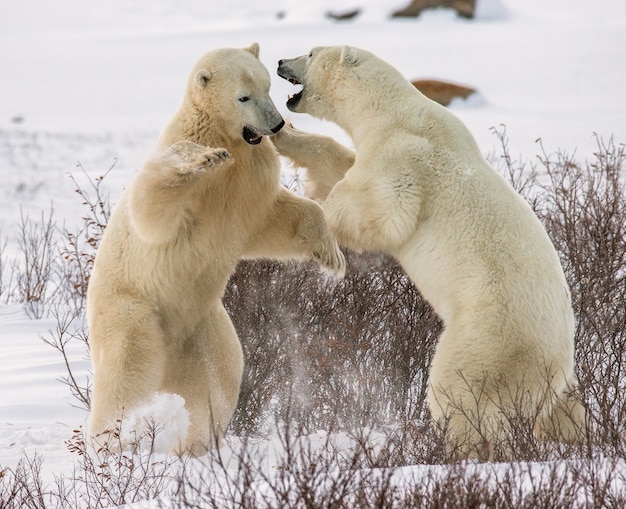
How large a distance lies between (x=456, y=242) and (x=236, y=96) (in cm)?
108

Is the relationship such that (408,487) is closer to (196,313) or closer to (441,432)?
(441,432)

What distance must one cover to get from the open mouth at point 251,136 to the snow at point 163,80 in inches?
23.8

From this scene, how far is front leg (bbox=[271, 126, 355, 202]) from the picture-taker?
3.76 meters

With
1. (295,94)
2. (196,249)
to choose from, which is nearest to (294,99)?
(295,94)

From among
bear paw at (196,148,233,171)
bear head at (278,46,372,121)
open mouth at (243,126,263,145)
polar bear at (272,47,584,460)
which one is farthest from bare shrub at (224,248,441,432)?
bear paw at (196,148,233,171)

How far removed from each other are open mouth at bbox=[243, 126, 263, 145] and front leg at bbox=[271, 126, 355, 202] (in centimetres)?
22

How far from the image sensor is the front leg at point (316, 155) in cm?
376

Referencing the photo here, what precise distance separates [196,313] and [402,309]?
1.20 metres

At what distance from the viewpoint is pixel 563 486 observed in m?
2.26

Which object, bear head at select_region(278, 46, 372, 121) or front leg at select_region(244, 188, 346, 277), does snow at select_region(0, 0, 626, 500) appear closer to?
bear head at select_region(278, 46, 372, 121)

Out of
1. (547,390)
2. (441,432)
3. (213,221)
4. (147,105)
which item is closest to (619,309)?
(547,390)

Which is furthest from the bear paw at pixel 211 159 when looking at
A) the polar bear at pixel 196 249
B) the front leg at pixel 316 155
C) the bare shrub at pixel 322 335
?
the bare shrub at pixel 322 335

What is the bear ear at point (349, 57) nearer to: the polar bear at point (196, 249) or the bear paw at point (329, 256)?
the polar bear at point (196, 249)

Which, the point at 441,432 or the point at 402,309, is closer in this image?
the point at 441,432
